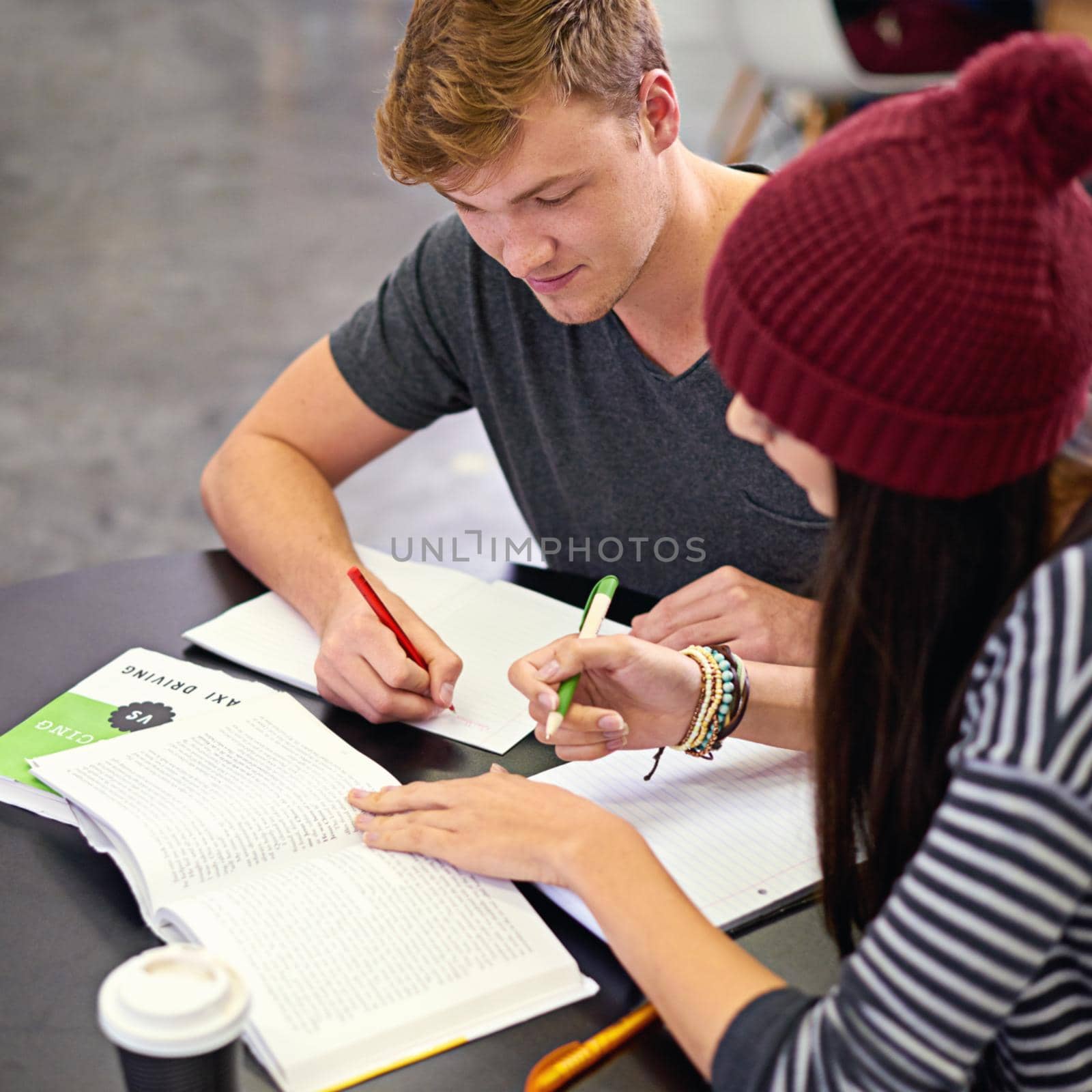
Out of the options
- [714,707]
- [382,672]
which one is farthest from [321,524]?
[714,707]

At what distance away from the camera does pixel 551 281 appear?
4.37 ft

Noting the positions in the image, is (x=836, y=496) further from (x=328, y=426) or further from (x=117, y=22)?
(x=117, y=22)

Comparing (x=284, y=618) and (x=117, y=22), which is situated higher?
(x=117, y=22)

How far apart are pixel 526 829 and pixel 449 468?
2.33 m

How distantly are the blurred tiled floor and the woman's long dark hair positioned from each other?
5.79 ft

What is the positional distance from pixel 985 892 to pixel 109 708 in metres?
0.82

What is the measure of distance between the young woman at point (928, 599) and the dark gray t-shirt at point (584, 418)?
1.93 ft

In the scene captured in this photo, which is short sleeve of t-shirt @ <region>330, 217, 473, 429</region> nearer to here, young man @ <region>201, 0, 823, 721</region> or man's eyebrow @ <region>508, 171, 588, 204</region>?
young man @ <region>201, 0, 823, 721</region>

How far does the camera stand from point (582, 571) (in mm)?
1656

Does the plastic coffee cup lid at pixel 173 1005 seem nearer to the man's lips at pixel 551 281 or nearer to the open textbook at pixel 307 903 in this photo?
the open textbook at pixel 307 903

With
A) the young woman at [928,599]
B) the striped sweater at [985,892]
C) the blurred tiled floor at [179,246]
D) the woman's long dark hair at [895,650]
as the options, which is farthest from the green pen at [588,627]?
the blurred tiled floor at [179,246]

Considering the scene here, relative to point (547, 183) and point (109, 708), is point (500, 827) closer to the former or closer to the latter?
point (109, 708)

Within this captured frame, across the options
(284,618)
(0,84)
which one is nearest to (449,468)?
(284,618)

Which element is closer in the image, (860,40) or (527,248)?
(527,248)
